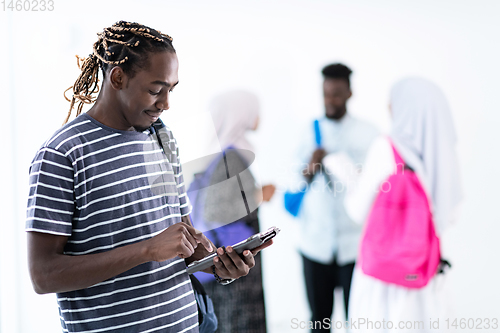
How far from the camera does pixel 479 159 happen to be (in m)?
1.75

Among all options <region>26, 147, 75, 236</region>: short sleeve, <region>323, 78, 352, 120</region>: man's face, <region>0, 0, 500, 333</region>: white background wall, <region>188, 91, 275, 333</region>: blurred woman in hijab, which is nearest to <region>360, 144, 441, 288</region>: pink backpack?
<region>0, 0, 500, 333</region>: white background wall

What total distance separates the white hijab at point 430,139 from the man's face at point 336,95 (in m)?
0.20

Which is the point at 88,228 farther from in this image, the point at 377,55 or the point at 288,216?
the point at 377,55

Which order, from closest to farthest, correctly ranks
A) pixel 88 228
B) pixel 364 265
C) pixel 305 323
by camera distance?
pixel 88 228, pixel 364 265, pixel 305 323

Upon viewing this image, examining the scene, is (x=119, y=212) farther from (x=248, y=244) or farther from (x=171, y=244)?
(x=248, y=244)

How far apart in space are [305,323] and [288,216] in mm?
470

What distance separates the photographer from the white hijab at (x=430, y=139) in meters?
1.69

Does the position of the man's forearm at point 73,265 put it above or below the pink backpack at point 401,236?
above

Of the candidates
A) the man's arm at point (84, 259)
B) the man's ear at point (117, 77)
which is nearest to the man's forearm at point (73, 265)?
the man's arm at point (84, 259)

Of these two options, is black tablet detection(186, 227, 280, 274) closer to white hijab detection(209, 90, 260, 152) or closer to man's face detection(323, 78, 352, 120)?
white hijab detection(209, 90, 260, 152)

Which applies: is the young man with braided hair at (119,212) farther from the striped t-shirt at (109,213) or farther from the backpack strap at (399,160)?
the backpack strap at (399,160)

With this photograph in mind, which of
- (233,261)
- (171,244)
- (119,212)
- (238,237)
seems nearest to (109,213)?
(119,212)

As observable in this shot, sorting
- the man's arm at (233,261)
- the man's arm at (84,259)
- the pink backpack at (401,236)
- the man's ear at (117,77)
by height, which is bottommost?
the pink backpack at (401,236)

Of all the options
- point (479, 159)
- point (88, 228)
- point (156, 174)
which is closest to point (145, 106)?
point (156, 174)
